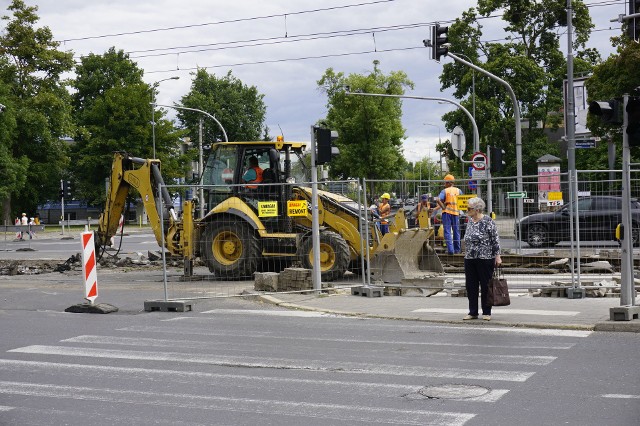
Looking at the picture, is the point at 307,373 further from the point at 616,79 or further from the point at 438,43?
the point at 616,79

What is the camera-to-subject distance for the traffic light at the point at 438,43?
24367 mm

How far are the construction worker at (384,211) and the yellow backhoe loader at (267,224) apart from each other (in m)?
0.18

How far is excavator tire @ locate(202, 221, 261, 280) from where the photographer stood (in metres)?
17.8

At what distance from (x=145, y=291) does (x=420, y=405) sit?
10935 millimetres

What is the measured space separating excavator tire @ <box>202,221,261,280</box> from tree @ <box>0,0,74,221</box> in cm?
4669

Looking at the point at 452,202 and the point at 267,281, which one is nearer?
the point at 267,281

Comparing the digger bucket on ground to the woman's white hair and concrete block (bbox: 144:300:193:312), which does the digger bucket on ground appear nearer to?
concrete block (bbox: 144:300:193:312)

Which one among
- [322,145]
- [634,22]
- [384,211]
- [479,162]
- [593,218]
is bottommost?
[593,218]

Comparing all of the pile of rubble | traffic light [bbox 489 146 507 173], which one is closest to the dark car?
the pile of rubble

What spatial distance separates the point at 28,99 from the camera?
64625mm

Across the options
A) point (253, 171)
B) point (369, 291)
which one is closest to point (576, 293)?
point (369, 291)

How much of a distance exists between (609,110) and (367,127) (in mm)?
55124

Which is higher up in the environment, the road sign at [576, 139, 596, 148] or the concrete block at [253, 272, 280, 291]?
the road sign at [576, 139, 596, 148]

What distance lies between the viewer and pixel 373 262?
51.8 feet
